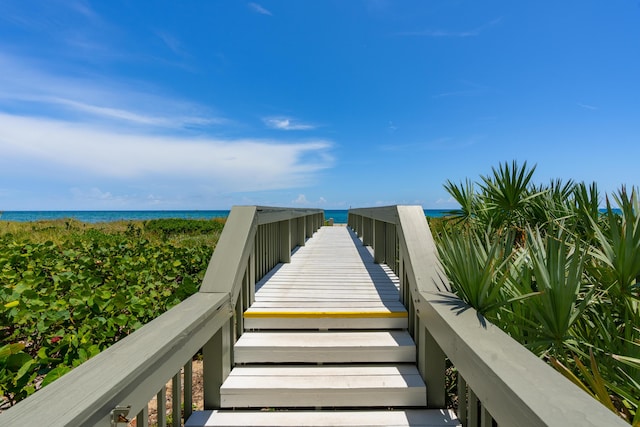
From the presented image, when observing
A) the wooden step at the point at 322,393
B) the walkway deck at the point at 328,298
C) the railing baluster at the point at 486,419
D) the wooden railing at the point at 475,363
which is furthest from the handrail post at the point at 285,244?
the railing baluster at the point at 486,419

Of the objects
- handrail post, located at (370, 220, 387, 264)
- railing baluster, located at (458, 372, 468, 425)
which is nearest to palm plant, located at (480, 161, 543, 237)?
handrail post, located at (370, 220, 387, 264)

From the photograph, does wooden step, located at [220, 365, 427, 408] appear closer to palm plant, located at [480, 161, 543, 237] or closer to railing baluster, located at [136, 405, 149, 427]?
railing baluster, located at [136, 405, 149, 427]

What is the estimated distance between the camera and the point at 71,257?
4.05 meters

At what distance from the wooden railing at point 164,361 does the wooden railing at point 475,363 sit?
123 cm

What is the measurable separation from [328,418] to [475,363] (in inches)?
44.9

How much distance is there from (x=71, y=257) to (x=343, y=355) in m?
3.83

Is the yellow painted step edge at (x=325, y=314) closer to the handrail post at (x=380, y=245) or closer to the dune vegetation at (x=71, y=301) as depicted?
the dune vegetation at (x=71, y=301)

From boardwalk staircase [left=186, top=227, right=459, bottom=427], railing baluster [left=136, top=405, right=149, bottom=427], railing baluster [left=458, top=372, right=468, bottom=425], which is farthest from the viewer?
boardwalk staircase [left=186, top=227, right=459, bottom=427]

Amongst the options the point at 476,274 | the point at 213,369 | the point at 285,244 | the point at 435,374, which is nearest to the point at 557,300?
the point at 476,274

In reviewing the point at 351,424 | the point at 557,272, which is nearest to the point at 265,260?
the point at 351,424

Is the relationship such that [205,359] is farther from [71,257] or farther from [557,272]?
[71,257]

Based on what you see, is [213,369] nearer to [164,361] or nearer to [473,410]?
[164,361]

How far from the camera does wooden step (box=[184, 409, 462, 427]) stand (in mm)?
1924

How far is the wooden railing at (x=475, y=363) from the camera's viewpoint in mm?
887
